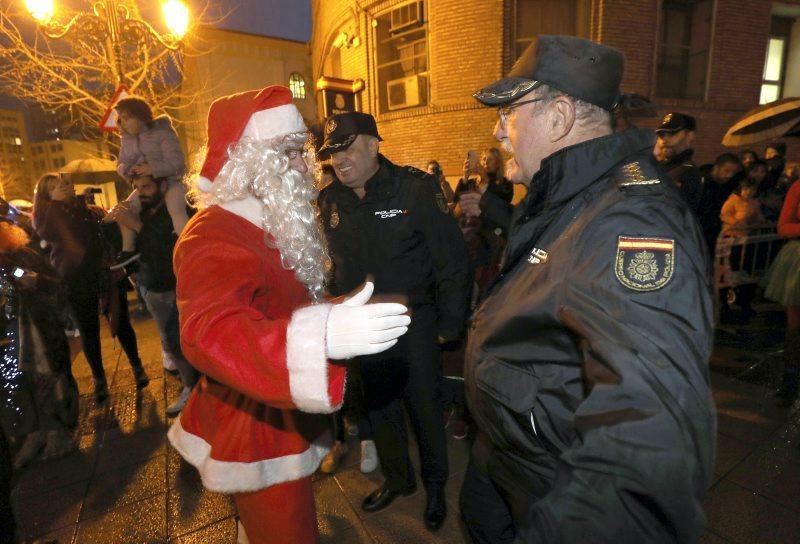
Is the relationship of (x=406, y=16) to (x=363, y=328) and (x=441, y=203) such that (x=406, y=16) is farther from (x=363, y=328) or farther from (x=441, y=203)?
(x=363, y=328)

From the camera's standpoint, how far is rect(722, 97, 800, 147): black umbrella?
561cm

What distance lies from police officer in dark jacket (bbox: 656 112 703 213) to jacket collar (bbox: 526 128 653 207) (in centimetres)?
320

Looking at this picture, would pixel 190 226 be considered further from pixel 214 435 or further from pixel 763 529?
pixel 763 529

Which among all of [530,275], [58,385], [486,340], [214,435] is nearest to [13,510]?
[58,385]

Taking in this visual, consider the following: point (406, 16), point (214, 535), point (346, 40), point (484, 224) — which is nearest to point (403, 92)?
point (406, 16)

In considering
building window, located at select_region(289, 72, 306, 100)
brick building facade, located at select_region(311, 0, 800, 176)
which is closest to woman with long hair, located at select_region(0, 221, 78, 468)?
brick building facade, located at select_region(311, 0, 800, 176)

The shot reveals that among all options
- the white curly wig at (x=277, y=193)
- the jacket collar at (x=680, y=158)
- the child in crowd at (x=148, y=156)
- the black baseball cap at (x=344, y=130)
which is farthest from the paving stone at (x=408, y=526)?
the jacket collar at (x=680, y=158)

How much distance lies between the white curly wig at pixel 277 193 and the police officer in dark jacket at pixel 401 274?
0.93m

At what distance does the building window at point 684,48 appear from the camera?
1055cm

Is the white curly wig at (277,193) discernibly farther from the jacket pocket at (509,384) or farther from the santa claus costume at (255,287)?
the jacket pocket at (509,384)

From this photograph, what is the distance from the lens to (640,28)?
32.5ft

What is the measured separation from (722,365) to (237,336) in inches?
205

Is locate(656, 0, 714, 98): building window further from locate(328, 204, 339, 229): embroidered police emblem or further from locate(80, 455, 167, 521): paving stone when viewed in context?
locate(80, 455, 167, 521): paving stone

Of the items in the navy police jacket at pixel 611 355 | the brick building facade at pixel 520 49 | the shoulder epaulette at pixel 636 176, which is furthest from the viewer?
the brick building facade at pixel 520 49
